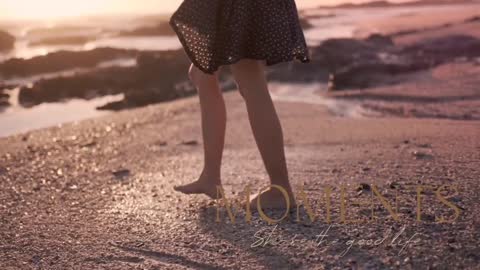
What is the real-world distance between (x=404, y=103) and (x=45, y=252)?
4264 millimetres

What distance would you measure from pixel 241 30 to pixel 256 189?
0.83 m

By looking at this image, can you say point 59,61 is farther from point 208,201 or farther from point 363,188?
point 363,188

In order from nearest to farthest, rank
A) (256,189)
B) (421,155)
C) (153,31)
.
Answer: (256,189) → (421,155) → (153,31)

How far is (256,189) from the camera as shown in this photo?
2492 mm

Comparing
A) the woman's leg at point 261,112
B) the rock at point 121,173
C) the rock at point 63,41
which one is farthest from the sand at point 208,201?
the rock at point 63,41

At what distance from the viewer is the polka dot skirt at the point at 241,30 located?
1917 millimetres

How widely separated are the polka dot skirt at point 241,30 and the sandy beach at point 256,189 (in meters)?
0.57

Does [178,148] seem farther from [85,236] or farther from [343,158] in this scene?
[85,236]

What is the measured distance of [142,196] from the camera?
2549 mm

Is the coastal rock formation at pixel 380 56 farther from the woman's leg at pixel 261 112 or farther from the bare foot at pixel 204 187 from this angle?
the woman's leg at pixel 261 112

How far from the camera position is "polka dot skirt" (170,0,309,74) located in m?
1.92

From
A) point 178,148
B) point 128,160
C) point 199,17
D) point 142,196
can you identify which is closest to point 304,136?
point 178,148

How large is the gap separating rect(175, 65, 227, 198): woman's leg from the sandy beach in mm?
85

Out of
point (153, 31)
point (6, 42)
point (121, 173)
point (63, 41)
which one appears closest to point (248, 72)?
point (121, 173)
